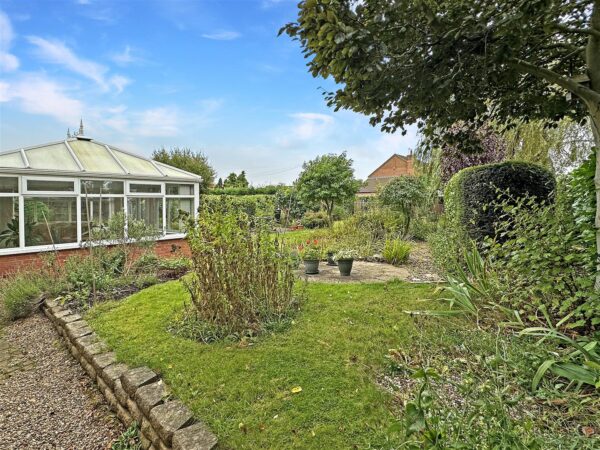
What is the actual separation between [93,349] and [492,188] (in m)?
5.03

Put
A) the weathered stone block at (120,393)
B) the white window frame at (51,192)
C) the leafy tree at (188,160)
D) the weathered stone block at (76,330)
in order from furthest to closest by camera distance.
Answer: the leafy tree at (188,160) → the white window frame at (51,192) → the weathered stone block at (76,330) → the weathered stone block at (120,393)

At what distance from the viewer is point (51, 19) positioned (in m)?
5.50

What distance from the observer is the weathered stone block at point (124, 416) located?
2318 millimetres

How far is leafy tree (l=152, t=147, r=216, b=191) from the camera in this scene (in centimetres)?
1981

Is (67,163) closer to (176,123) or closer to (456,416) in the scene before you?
(176,123)

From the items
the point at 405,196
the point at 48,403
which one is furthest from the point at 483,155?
the point at 48,403

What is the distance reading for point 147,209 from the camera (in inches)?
351

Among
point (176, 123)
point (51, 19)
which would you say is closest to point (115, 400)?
point (51, 19)

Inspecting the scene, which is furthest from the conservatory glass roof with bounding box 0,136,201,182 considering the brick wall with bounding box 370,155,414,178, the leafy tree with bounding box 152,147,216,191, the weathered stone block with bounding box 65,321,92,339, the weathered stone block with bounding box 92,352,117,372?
the brick wall with bounding box 370,155,414,178

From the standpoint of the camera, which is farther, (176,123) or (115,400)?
(176,123)

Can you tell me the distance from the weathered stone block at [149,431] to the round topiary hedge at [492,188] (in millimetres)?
4087

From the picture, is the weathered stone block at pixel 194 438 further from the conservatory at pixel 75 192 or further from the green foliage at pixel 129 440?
the conservatory at pixel 75 192

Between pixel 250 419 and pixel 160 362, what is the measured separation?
43.4 inches

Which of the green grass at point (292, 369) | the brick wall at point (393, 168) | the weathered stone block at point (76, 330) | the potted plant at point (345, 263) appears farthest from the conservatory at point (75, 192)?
the brick wall at point (393, 168)
